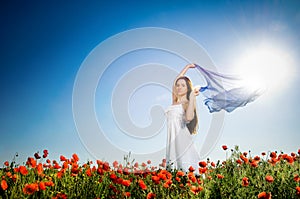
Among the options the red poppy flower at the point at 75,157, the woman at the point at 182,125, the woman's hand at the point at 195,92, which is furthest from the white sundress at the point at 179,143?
the red poppy flower at the point at 75,157

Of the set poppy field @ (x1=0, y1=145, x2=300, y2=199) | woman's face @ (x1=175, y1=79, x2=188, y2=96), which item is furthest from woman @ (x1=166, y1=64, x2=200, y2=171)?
poppy field @ (x1=0, y1=145, x2=300, y2=199)

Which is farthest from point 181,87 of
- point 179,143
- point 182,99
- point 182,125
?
point 179,143

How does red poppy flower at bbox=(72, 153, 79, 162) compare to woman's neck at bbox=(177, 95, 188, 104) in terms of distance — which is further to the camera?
woman's neck at bbox=(177, 95, 188, 104)

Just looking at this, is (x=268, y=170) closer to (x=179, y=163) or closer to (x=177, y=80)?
(x=179, y=163)

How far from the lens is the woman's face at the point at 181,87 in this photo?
7.43 meters

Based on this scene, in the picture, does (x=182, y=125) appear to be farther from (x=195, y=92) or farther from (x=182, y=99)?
(x=195, y=92)

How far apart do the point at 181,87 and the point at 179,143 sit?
1708mm

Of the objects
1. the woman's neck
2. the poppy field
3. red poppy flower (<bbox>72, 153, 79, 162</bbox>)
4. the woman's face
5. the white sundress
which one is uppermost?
the woman's face

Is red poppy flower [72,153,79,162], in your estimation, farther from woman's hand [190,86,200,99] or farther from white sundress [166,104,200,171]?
woman's hand [190,86,200,99]

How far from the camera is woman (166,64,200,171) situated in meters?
6.46

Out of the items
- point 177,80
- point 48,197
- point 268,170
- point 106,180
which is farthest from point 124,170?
point 177,80

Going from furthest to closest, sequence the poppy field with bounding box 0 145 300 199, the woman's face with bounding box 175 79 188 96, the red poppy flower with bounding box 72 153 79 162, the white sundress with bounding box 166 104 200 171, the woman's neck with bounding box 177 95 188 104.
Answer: the woman's face with bounding box 175 79 188 96 < the woman's neck with bounding box 177 95 188 104 < the white sundress with bounding box 166 104 200 171 < the red poppy flower with bounding box 72 153 79 162 < the poppy field with bounding box 0 145 300 199

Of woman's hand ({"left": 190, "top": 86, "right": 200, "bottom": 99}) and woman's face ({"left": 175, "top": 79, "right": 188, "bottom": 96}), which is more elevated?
woman's face ({"left": 175, "top": 79, "right": 188, "bottom": 96})

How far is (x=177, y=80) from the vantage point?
7516 millimetres
